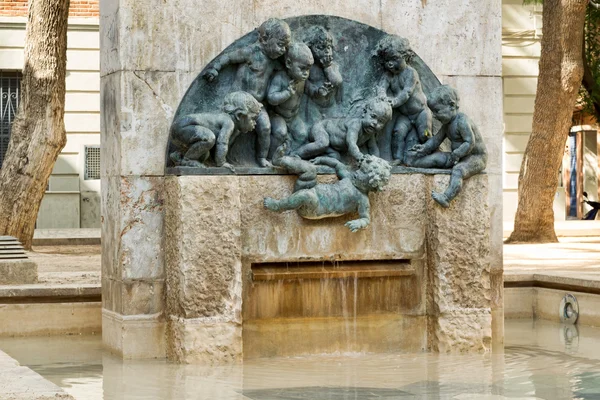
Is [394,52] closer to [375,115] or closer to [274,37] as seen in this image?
[375,115]

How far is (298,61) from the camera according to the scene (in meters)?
8.71

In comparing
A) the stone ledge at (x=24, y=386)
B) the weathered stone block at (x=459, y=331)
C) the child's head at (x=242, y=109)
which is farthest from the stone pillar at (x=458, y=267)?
the stone ledge at (x=24, y=386)

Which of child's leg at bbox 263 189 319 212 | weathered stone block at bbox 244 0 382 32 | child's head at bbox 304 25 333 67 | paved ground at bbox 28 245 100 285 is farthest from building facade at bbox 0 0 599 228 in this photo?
A: child's leg at bbox 263 189 319 212

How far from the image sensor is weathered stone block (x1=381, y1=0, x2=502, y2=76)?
920cm

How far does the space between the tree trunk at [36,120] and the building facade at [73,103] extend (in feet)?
25.7

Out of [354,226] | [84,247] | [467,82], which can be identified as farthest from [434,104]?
[84,247]

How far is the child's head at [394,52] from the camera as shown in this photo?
8.96 meters

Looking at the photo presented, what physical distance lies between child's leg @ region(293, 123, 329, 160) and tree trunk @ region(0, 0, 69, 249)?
28.9ft

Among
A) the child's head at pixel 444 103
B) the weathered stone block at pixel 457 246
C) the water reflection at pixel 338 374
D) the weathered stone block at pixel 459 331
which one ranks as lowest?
the water reflection at pixel 338 374

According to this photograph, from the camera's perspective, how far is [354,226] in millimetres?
8648

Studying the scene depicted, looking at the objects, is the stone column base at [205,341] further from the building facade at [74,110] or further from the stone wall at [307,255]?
the building facade at [74,110]

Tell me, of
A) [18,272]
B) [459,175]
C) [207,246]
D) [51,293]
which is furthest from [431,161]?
[18,272]

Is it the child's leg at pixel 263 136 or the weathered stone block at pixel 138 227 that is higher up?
the child's leg at pixel 263 136

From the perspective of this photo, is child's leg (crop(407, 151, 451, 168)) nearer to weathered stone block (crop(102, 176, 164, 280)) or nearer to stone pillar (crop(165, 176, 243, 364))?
stone pillar (crop(165, 176, 243, 364))
